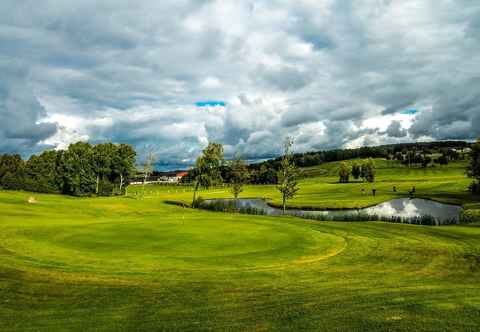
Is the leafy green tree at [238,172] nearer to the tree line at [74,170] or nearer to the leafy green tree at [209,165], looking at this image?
the leafy green tree at [209,165]

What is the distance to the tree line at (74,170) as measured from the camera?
111312 millimetres

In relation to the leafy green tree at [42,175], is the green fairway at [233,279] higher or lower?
lower

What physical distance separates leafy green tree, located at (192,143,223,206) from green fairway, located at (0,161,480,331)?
51609mm

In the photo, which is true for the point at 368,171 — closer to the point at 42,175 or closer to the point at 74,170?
the point at 74,170

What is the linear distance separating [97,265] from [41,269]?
2626 mm

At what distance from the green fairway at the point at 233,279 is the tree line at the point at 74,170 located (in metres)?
83.1

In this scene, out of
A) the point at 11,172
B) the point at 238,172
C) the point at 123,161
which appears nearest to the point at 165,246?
the point at 238,172

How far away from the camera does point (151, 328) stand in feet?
35.1

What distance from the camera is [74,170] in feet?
364

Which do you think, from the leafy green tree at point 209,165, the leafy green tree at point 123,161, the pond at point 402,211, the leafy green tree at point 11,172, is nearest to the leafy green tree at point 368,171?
the pond at point 402,211

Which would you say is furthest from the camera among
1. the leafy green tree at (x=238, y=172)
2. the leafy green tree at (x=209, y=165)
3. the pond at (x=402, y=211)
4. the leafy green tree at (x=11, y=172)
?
the leafy green tree at (x=11, y=172)

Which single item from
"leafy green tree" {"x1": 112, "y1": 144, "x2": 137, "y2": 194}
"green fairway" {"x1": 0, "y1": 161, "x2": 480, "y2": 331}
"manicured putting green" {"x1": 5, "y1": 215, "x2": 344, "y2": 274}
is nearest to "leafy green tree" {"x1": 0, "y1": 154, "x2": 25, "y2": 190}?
"leafy green tree" {"x1": 112, "y1": 144, "x2": 137, "y2": 194}

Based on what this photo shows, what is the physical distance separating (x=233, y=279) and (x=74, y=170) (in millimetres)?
107142

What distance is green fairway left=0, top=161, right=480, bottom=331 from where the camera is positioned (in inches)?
438
